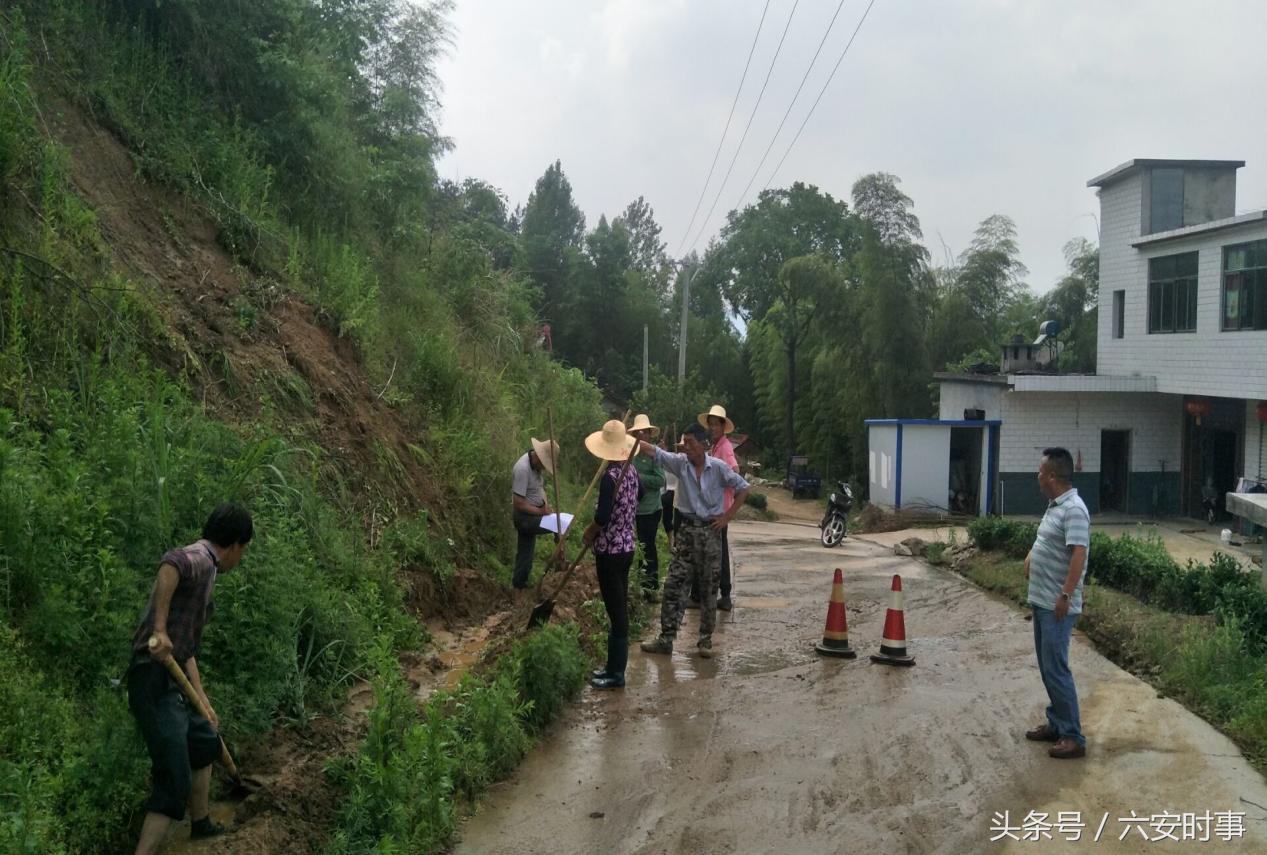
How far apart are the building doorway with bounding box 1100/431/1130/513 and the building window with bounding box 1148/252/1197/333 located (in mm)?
2692

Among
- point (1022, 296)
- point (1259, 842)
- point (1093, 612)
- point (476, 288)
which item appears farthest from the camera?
point (1022, 296)

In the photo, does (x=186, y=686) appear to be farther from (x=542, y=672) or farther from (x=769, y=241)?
(x=769, y=241)

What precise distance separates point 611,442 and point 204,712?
4.01 metres

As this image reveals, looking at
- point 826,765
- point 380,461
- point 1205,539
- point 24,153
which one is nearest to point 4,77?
point 24,153

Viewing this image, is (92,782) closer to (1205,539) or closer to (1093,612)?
(1093,612)

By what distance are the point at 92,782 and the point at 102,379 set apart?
339 cm

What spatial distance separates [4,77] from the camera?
26.5 ft

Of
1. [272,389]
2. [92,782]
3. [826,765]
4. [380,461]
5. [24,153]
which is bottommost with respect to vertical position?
[826,765]

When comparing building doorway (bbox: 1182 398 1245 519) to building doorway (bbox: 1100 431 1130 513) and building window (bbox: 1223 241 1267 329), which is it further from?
building window (bbox: 1223 241 1267 329)

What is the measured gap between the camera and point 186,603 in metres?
4.46

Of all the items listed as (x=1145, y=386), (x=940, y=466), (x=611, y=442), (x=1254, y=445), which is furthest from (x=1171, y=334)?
(x=611, y=442)

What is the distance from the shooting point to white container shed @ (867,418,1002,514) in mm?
25078

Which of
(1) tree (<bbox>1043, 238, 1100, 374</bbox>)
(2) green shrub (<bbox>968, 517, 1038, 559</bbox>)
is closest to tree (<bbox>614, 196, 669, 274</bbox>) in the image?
A: (1) tree (<bbox>1043, 238, 1100, 374</bbox>)

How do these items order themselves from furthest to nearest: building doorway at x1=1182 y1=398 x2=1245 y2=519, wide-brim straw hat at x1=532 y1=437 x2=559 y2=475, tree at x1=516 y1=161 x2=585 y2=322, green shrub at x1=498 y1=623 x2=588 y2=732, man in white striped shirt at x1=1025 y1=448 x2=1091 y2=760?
1. tree at x1=516 y1=161 x2=585 y2=322
2. building doorway at x1=1182 y1=398 x2=1245 y2=519
3. wide-brim straw hat at x1=532 y1=437 x2=559 y2=475
4. green shrub at x1=498 y1=623 x2=588 y2=732
5. man in white striped shirt at x1=1025 y1=448 x2=1091 y2=760
